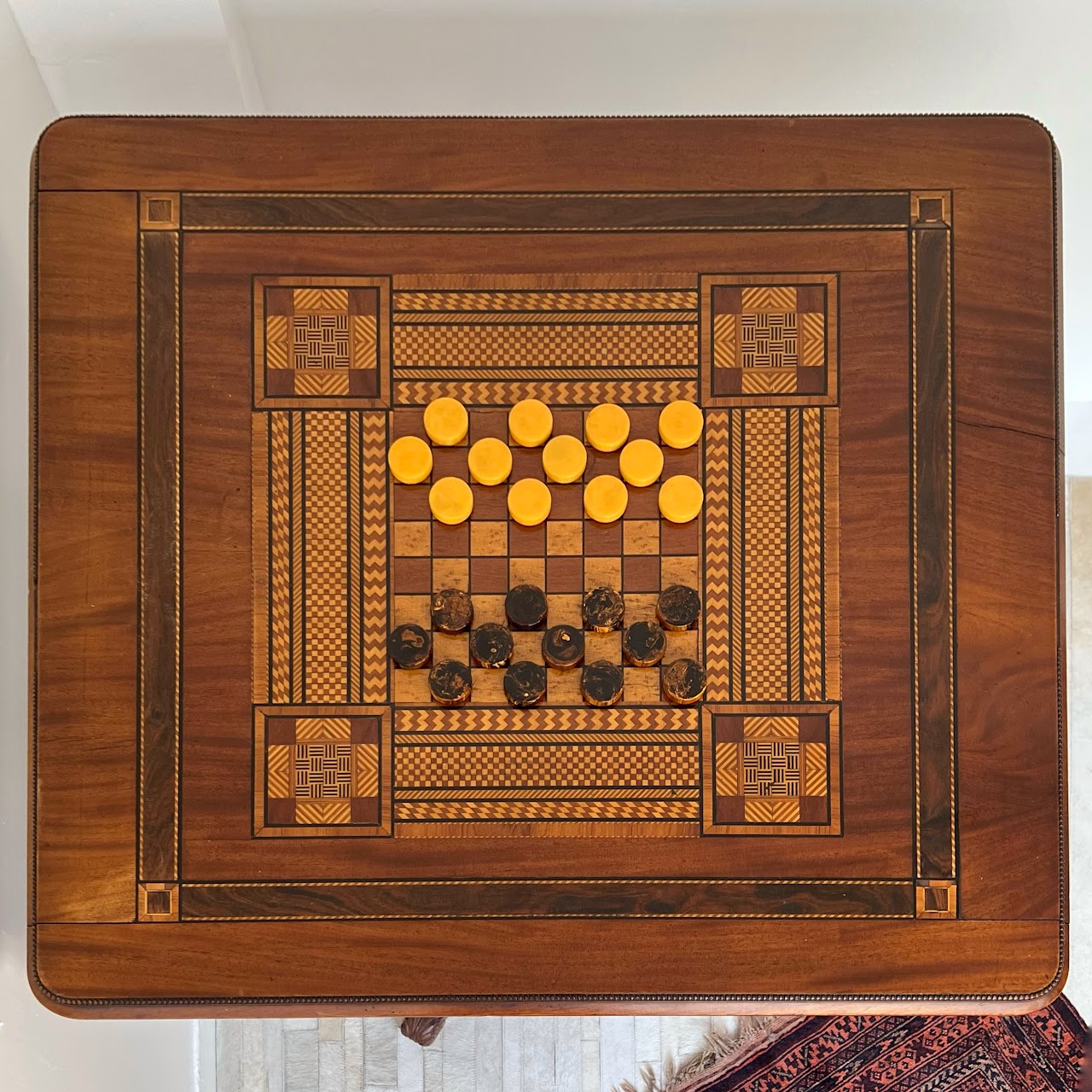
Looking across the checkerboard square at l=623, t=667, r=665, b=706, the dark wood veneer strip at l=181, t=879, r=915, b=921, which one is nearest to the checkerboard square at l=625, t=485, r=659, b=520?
the checkerboard square at l=623, t=667, r=665, b=706

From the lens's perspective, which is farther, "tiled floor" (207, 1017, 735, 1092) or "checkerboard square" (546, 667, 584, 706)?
"tiled floor" (207, 1017, 735, 1092)

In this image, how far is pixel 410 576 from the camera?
3.72 feet

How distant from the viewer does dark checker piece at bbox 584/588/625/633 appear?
1103 millimetres

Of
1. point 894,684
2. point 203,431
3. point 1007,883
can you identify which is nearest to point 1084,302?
point 894,684

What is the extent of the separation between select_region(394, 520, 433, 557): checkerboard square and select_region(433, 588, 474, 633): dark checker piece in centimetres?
6

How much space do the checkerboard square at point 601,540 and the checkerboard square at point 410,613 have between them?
23cm

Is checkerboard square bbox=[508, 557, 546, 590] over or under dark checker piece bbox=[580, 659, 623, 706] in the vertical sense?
over

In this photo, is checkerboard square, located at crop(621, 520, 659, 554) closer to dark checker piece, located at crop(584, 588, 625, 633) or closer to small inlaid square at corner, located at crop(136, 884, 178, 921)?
dark checker piece, located at crop(584, 588, 625, 633)

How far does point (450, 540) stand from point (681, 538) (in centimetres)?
31

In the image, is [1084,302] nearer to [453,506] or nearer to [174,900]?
[453,506]

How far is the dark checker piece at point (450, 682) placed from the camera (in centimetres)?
110

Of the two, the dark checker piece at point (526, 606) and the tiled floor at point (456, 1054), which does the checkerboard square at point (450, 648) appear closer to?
the dark checker piece at point (526, 606)

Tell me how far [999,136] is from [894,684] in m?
0.75

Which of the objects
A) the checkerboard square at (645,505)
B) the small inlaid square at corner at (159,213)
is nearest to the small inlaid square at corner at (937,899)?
the checkerboard square at (645,505)
